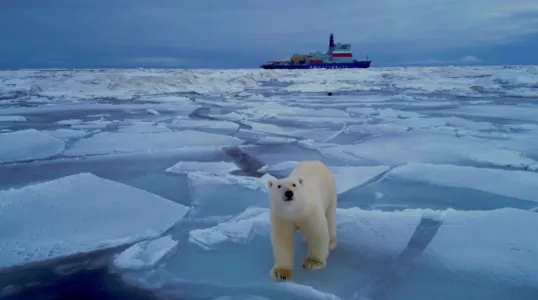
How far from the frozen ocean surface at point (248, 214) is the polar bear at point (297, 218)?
65 mm

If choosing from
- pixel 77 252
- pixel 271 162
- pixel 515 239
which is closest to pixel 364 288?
pixel 515 239

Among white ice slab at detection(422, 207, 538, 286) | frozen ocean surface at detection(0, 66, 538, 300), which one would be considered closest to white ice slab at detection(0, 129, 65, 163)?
frozen ocean surface at detection(0, 66, 538, 300)

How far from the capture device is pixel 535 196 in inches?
114

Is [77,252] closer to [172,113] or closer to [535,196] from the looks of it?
[535,196]

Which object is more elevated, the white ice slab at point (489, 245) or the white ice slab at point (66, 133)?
the white ice slab at point (489, 245)

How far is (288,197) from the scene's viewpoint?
5.48 ft

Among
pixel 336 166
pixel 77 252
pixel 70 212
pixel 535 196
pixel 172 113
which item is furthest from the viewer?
pixel 172 113

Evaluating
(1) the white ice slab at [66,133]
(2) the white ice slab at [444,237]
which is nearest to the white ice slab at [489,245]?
(2) the white ice slab at [444,237]

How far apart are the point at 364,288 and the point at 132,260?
1049mm

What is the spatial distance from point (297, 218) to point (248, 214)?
0.90 metres

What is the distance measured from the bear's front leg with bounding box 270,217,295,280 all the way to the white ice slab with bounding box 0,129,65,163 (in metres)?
3.34

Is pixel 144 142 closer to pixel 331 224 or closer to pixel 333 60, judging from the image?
pixel 331 224

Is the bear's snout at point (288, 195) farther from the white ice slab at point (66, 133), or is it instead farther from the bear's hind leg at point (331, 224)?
the white ice slab at point (66, 133)

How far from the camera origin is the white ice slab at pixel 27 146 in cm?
431
